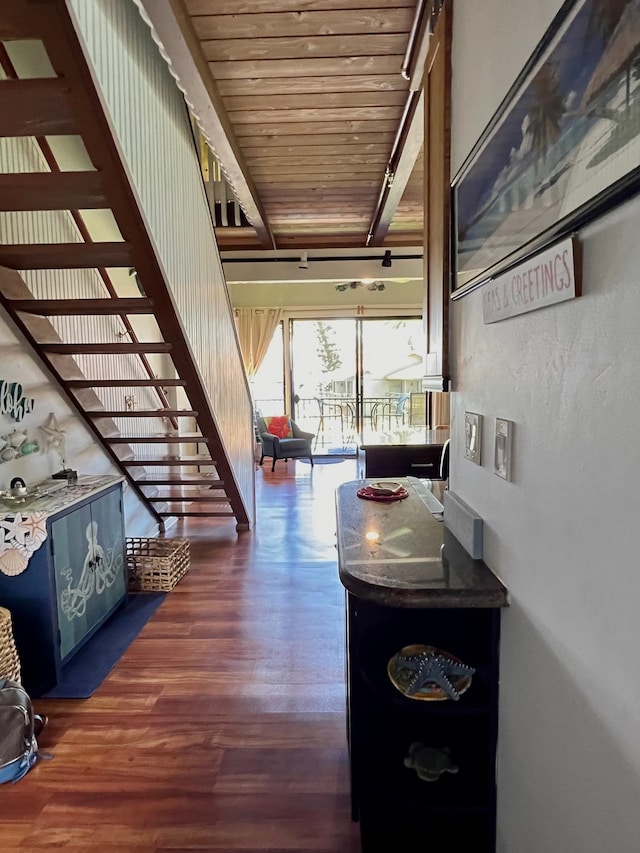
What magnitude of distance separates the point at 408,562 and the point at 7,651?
1.76 m

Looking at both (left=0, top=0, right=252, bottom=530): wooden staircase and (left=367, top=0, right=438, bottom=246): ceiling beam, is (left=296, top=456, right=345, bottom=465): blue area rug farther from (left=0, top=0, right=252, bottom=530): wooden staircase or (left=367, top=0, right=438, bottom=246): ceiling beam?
(left=367, top=0, right=438, bottom=246): ceiling beam

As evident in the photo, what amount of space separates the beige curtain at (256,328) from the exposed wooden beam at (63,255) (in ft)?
18.0

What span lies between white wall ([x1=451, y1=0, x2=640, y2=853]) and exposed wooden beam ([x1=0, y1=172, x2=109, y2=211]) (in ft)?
4.63

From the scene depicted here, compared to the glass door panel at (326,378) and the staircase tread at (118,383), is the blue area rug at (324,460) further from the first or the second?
the staircase tread at (118,383)

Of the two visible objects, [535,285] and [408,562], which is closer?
[535,285]

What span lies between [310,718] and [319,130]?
3034 millimetres

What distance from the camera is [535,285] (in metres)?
0.92

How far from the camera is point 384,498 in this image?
197cm

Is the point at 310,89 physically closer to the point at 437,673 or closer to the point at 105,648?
the point at 437,673

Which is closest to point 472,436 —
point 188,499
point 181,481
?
point 181,481

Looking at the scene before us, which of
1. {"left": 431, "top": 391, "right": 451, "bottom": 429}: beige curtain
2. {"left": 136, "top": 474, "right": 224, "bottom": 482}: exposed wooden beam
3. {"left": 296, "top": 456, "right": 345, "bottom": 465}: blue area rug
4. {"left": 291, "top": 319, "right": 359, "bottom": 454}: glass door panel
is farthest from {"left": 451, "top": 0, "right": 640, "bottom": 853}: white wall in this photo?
{"left": 291, "top": 319, "right": 359, "bottom": 454}: glass door panel

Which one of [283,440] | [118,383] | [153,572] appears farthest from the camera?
[283,440]

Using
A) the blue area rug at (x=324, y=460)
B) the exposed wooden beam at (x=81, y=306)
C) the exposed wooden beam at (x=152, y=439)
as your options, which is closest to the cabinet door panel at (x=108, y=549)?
the exposed wooden beam at (x=152, y=439)

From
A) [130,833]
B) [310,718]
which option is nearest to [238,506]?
[310,718]
